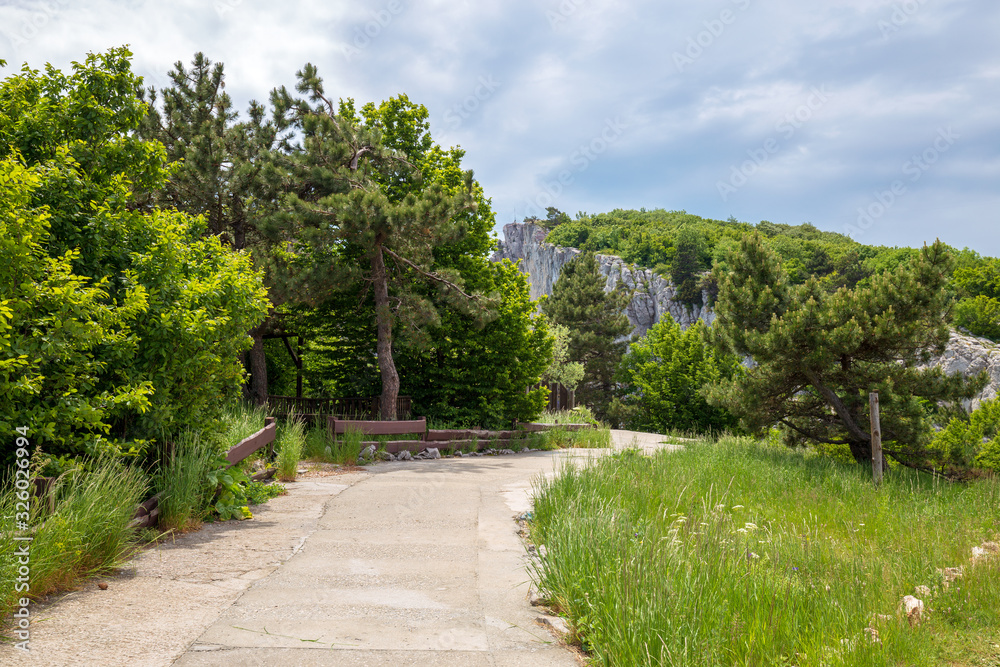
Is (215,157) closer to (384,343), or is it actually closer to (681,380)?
(384,343)

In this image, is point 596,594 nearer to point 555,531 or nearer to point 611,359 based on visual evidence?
point 555,531

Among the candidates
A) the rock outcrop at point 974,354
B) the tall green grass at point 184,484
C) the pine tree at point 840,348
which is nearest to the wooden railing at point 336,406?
the tall green grass at point 184,484

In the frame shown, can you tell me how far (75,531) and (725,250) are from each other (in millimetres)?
42587

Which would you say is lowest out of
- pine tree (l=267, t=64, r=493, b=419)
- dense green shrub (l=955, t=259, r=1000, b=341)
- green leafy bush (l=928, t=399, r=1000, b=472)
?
green leafy bush (l=928, t=399, r=1000, b=472)

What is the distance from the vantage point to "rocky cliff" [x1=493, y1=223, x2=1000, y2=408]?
48.2m

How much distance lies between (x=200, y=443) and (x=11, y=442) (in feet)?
5.53

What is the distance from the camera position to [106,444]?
466 cm

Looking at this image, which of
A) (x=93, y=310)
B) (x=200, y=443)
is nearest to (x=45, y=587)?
(x=93, y=310)

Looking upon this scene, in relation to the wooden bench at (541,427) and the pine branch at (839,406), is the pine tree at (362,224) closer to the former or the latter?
the wooden bench at (541,427)

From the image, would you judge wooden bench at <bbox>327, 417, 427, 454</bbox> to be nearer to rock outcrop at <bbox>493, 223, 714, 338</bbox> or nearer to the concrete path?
the concrete path

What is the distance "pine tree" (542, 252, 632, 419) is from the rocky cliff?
138 centimetres

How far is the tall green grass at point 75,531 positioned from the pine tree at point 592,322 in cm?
→ 3841

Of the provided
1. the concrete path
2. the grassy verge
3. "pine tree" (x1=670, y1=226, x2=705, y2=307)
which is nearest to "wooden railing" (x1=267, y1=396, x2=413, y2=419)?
the concrete path

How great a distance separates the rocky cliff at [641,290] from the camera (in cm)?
4819
